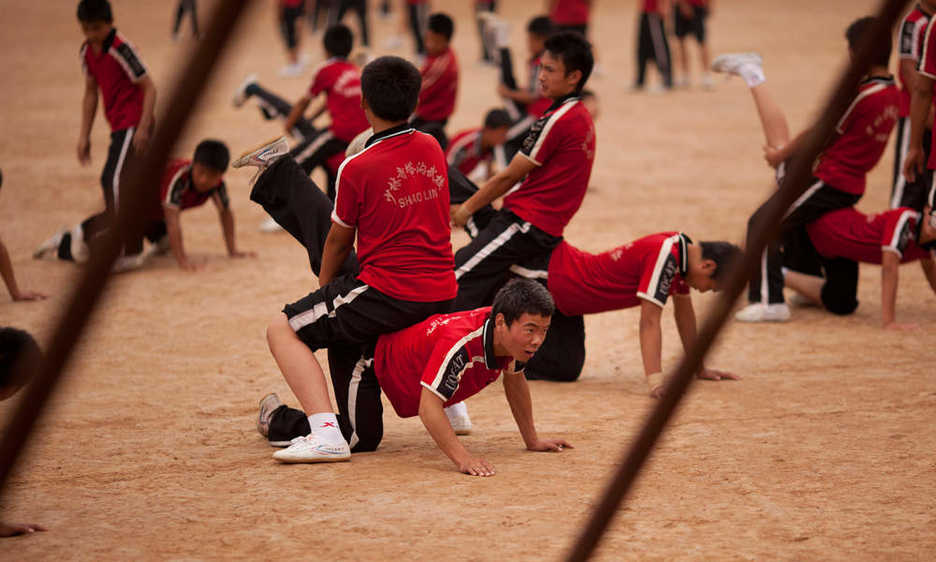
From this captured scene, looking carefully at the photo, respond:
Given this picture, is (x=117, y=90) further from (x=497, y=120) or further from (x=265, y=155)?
(x=265, y=155)

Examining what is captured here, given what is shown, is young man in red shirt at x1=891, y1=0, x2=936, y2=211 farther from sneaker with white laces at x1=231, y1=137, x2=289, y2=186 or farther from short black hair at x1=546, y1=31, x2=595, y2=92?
sneaker with white laces at x1=231, y1=137, x2=289, y2=186

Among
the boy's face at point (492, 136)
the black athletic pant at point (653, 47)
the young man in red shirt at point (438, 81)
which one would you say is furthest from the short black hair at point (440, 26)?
the black athletic pant at point (653, 47)

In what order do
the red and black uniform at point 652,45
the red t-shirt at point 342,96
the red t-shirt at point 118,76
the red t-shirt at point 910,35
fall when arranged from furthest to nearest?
the red and black uniform at point 652,45
the red t-shirt at point 342,96
the red t-shirt at point 118,76
the red t-shirt at point 910,35

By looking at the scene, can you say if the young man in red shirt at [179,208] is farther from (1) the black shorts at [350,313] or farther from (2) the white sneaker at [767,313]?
(2) the white sneaker at [767,313]

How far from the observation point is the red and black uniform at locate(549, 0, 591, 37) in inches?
653

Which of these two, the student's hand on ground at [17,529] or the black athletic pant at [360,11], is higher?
the black athletic pant at [360,11]

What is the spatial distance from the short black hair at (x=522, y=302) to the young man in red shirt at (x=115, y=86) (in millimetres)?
4303

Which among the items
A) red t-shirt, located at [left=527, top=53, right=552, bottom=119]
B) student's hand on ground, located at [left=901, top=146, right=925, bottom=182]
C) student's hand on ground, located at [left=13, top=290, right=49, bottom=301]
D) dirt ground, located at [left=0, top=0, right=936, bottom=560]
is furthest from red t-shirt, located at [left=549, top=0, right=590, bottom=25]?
student's hand on ground, located at [left=13, top=290, right=49, bottom=301]

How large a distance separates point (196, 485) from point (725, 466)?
2.06 metres

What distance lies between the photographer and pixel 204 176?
26.6ft

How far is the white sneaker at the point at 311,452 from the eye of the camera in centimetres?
461

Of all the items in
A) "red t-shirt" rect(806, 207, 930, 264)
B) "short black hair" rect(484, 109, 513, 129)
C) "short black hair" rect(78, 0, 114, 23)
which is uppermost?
"short black hair" rect(78, 0, 114, 23)

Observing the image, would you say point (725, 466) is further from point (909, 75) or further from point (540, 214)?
point (909, 75)

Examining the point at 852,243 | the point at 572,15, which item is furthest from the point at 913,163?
the point at 572,15
